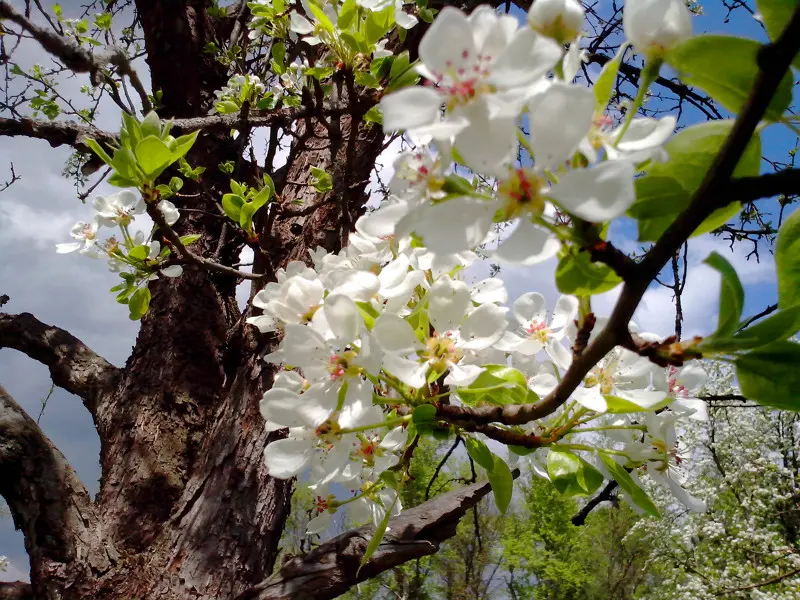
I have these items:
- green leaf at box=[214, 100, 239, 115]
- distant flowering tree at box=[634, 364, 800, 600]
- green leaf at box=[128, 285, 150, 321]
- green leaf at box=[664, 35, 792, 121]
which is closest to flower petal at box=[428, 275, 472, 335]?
green leaf at box=[664, 35, 792, 121]

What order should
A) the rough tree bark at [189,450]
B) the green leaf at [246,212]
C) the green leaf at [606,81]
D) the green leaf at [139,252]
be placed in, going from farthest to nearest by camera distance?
the rough tree bark at [189,450] < the green leaf at [139,252] < the green leaf at [246,212] < the green leaf at [606,81]

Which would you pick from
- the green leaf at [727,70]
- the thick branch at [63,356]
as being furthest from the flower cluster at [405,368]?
the thick branch at [63,356]

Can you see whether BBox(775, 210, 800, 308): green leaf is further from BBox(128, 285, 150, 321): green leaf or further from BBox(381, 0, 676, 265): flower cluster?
BBox(128, 285, 150, 321): green leaf

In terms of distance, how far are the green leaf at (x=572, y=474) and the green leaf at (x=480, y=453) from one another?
0.07 m

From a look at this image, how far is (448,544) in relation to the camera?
44.8ft

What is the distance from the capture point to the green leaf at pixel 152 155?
3.16 ft

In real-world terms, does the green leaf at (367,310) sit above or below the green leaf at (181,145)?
below

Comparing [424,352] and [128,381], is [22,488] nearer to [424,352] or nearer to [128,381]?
[128,381]

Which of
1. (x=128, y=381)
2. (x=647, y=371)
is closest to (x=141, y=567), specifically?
(x=128, y=381)

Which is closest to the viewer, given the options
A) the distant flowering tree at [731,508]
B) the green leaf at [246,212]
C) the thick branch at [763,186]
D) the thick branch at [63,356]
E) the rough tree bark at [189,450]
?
the thick branch at [763,186]

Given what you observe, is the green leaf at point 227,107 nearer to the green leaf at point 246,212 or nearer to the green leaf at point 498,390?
the green leaf at point 246,212

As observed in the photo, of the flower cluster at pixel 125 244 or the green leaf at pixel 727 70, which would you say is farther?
the flower cluster at pixel 125 244

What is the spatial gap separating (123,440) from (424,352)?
66.6 inches

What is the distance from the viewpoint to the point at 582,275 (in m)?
0.44
